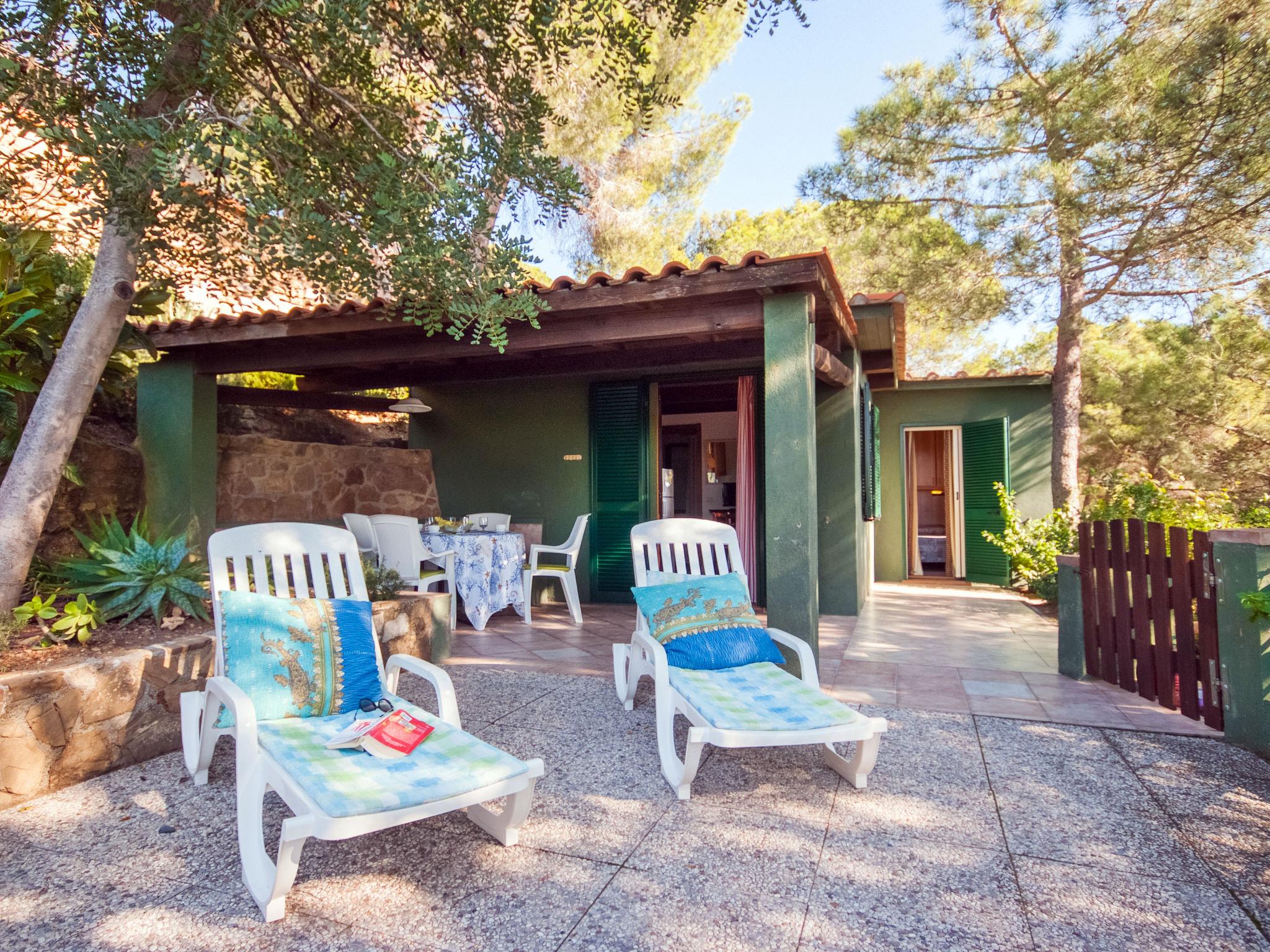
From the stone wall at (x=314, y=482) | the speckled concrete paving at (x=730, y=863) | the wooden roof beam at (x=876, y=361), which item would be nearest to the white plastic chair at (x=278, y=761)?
the speckled concrete paving at (x=730, y=863)

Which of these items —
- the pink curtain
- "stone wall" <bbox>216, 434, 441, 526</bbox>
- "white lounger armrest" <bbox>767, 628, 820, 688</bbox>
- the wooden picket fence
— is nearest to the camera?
"white lounger armrest" <bbox>767, 628, 820, 688</bbox>

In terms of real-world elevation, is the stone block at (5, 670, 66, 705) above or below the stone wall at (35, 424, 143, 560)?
below

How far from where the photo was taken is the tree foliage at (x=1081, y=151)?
6734mm

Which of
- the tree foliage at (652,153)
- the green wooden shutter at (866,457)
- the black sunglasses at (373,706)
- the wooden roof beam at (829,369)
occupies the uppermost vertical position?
the tree foliage at (652,153)

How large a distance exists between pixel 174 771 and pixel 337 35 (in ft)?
11.8

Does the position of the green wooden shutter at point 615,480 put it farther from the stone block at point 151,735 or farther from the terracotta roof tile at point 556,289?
Result: the stone block at point 151,735

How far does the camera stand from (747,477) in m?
7.71

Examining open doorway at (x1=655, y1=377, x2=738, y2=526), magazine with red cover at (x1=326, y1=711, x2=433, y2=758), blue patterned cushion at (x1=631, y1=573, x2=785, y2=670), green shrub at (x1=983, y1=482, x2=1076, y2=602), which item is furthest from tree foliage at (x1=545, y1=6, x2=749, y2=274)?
magazine with red cover at (x1=326, y1=711, x2=433, y2=758)

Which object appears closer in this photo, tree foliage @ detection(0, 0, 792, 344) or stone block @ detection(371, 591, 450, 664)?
tree foliage @ detection(0, 0, 792, 344)

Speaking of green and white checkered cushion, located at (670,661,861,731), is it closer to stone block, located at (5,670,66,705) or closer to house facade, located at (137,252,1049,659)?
house facade, located at (137,252,1049,659)

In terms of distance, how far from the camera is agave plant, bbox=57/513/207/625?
373 centimetres

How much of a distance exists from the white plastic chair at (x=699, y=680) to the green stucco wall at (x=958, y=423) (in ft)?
18.8

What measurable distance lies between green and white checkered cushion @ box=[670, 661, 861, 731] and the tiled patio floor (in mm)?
975

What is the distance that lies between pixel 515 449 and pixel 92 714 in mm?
5237
